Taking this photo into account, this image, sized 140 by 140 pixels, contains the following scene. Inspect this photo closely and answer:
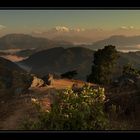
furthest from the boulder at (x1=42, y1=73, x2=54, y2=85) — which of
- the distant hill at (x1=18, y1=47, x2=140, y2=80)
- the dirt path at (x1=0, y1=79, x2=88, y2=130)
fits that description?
the distant hill at (x1=18, y1=47, x2=140, y2=80)

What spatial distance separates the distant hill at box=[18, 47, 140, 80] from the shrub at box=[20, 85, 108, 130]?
3.00ft

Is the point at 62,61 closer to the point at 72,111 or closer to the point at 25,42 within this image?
the point at 25,42

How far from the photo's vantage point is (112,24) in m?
5.93

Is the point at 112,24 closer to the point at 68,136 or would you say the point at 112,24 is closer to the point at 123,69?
the point at 123,69

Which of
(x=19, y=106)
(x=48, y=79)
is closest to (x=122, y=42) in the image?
(x=48, y=79)

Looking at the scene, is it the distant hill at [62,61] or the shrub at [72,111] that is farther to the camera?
the distant hill at [62,61]

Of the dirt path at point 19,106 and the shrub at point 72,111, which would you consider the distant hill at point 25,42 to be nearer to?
the shrub at point 72,111

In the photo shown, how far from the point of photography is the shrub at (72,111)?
4.48 meters

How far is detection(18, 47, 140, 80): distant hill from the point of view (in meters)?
5.38

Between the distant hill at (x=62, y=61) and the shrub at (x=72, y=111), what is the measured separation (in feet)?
3.00

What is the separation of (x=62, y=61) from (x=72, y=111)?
127 centimetres

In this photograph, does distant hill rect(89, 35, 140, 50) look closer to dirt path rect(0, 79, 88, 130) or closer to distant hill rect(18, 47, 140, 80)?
distant hill rect(18, 47, 140, 80)

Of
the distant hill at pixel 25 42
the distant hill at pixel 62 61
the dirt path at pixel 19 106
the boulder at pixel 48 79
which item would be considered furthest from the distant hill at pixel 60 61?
the dirt path at pixel 19 106

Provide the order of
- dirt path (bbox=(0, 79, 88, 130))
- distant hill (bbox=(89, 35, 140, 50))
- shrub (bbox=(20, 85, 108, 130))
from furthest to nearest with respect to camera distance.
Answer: dirt path (bbox=(0, 79, 88, 130)), distant hill (bbox=(89, 35, 140, 50)), shrub (bbox=(20, 85, 108, 130))
